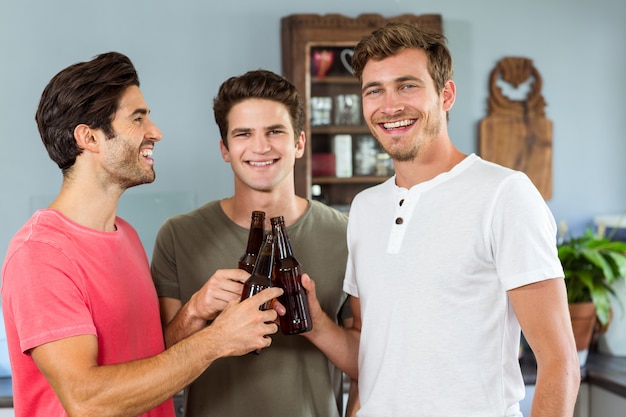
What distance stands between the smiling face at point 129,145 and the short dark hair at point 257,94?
32cm

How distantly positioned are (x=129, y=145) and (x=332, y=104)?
1764 millimetres

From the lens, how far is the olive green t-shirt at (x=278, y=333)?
1.71 meters

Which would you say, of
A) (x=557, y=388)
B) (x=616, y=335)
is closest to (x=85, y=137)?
(x=557, y=388)

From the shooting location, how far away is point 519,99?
11.0ft

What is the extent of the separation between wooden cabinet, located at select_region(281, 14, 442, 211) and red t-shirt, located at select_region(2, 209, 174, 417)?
165cm

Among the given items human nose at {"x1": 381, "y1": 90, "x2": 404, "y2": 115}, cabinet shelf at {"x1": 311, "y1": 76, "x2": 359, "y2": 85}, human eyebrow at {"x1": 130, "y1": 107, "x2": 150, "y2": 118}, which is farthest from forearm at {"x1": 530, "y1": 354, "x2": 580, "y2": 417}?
cabinet shelf at {"x1": 311, "y1": 76, "x2": 359, "y2": 85}

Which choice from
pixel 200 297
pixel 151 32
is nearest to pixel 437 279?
pixel 200 297

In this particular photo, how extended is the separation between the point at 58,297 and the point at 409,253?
2.11ft

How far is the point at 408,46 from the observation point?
58.5 inches

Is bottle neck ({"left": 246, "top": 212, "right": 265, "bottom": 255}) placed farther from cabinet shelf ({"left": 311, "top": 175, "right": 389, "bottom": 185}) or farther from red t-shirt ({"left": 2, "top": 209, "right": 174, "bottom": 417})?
cabinet shelf ({"left": 311, "top": 175, "right": 389, "bottom": 185})

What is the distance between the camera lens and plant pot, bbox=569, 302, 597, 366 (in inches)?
101

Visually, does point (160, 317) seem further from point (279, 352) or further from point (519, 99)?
point (519, 99)

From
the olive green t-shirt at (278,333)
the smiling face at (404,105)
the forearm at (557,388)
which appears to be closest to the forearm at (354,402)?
the olive green t-shirt at (278,333)

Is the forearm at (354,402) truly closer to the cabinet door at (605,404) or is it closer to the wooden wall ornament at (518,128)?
the cabinet door at (605,404)
